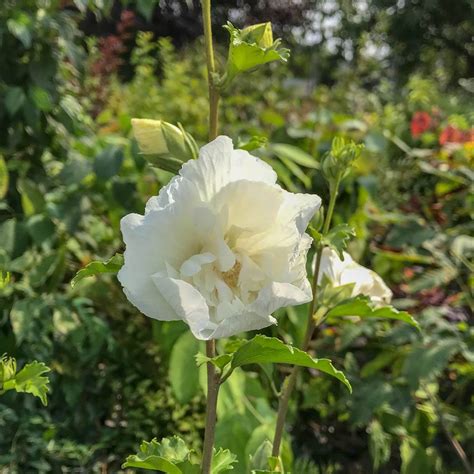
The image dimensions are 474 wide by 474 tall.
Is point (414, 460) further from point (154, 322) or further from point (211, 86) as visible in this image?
point (211, 86)

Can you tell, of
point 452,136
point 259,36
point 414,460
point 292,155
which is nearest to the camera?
point 259,36

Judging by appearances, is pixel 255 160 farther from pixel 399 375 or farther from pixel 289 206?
pixel 399 375

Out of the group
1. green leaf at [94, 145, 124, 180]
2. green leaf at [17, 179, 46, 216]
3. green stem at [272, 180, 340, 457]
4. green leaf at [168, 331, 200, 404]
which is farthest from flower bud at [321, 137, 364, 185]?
green leaf at [17, 179, 46, 216]

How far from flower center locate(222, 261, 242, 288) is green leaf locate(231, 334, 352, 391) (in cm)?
6

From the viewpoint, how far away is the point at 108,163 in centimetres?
196

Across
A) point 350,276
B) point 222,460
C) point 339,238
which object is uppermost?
point 339,238

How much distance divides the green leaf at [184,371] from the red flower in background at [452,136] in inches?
53.8

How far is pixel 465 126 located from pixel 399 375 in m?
1.33

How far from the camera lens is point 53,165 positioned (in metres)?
2.25

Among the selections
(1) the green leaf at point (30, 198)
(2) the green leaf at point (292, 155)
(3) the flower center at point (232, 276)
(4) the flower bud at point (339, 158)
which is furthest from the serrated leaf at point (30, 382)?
(2) the green leaf at point (292, 155)

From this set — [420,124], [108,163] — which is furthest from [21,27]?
[420,124]

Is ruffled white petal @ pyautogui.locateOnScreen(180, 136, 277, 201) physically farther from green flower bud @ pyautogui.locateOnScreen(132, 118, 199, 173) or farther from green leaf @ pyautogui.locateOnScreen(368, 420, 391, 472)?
green leaf @ pyautogui.locateOnScreen(368, 420, 391, 472)

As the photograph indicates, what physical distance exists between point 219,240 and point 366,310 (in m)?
0.28

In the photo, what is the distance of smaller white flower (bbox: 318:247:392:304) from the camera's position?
3.43ft
